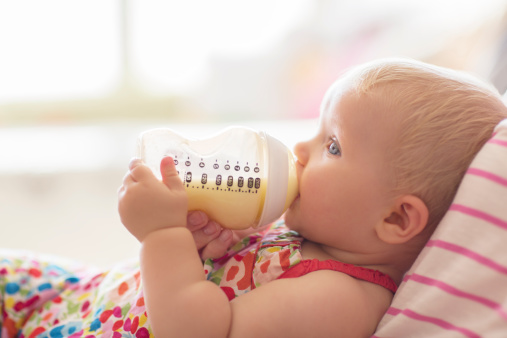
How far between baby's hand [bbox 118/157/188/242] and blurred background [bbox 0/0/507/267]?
110 cm

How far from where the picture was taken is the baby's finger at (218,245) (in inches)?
31.3

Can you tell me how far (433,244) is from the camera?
2.17 ft

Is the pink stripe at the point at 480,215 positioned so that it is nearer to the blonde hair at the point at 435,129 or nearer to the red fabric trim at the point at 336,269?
the blonde hair at the point at 435,129

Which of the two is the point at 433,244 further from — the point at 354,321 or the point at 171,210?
the point at 171,210

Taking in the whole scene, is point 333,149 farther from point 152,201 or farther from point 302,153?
point 152,201

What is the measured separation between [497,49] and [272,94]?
1.23 metres

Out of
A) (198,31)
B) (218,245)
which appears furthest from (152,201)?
(198,31)

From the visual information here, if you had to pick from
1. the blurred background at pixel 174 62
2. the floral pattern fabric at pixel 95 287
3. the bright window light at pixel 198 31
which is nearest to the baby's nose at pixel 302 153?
the floral pattern fabric at pixel 95 287

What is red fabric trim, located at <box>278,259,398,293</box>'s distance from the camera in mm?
730

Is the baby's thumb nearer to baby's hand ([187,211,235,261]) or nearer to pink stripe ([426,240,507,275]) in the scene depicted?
baby's hand ([187,211,235,261])

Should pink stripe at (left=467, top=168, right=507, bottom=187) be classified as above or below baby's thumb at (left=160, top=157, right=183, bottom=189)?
above

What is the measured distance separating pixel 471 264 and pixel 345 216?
183 mm

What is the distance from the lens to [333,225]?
0.76 meters

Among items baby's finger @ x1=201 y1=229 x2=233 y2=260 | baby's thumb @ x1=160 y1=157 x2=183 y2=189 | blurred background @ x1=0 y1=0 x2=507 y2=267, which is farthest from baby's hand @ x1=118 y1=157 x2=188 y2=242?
blurred background @ x1=0 y1=0 x2=507 y2=267
